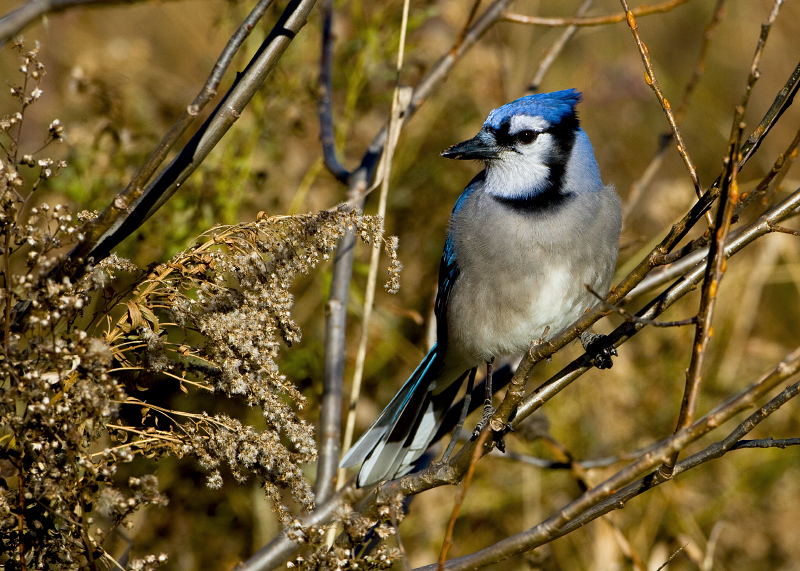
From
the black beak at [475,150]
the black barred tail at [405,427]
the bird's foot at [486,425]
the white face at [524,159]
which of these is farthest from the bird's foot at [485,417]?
the black beak at [475,150]

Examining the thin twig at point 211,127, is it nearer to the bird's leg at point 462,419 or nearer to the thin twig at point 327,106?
the bird's leg at point 462,419

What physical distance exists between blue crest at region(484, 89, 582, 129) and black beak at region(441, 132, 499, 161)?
0.07 metres

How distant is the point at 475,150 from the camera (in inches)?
124

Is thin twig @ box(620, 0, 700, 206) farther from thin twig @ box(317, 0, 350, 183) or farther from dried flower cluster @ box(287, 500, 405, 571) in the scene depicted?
thin twig @ box(317, 0, 350, 183)

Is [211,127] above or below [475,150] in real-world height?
below

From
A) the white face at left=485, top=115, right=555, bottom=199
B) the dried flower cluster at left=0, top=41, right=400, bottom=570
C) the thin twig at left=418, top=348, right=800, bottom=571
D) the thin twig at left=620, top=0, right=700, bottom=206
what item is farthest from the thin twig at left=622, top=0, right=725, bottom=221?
the dried flower cluster at left=0, top=41, right=400, bottom=570

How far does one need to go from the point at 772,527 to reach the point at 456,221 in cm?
257

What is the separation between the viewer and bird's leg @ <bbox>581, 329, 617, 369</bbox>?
2.00 metres

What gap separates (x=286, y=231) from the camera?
1699mm

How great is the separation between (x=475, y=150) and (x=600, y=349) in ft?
4.41

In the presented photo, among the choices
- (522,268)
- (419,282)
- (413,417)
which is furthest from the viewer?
(419,282)

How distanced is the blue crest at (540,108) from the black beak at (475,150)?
0.24 feet

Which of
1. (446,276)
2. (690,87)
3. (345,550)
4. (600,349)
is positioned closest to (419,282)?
(446,276)

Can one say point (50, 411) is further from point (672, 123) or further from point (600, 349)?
point (672, 123)
